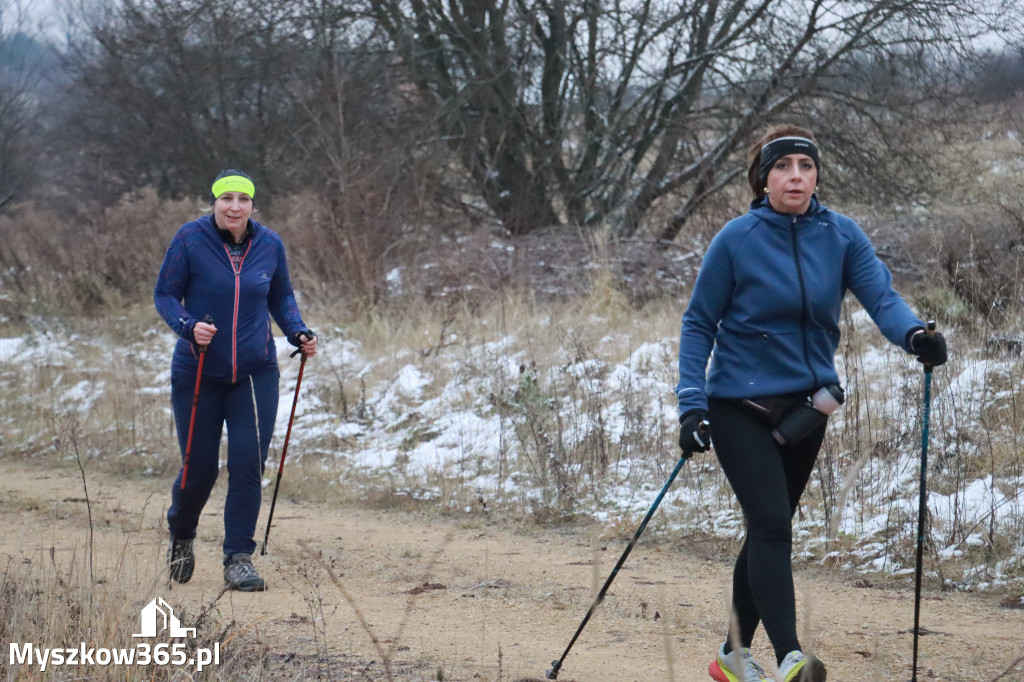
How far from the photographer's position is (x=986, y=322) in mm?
8445

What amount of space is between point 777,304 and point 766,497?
0.61m

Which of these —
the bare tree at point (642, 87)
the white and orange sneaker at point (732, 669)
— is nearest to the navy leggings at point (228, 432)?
the white and orange sneaker at point (732, 669)

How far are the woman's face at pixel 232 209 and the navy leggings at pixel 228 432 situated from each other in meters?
0.76

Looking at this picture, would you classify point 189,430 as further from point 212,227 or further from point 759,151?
point 759,151

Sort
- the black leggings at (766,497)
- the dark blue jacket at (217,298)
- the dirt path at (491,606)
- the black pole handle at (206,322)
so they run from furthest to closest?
the dark blue jacket at (217,298) < the black pole handle at (206,322) < the dirt path at (491,606) < the black leggings at (766,497)

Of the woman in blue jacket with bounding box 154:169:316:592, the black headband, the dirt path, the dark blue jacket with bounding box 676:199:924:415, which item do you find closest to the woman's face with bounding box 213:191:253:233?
the woman in blue jacket with bounding box 154:169:316:592

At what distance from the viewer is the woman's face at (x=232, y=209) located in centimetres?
515

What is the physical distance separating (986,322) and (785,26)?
23.5 feet

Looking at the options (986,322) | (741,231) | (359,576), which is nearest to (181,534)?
(359,576)

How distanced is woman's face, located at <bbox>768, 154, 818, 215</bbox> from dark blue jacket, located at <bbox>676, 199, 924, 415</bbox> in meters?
0.03

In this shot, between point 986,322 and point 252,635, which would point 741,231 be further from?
point 986,322

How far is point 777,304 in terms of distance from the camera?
340 centimetres

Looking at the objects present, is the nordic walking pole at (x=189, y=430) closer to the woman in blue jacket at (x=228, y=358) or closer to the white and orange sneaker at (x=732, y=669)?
the woman in blue jacket at (x=228, y=358)

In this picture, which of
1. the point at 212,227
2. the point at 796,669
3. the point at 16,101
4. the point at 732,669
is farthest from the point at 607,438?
the point at 16,101
